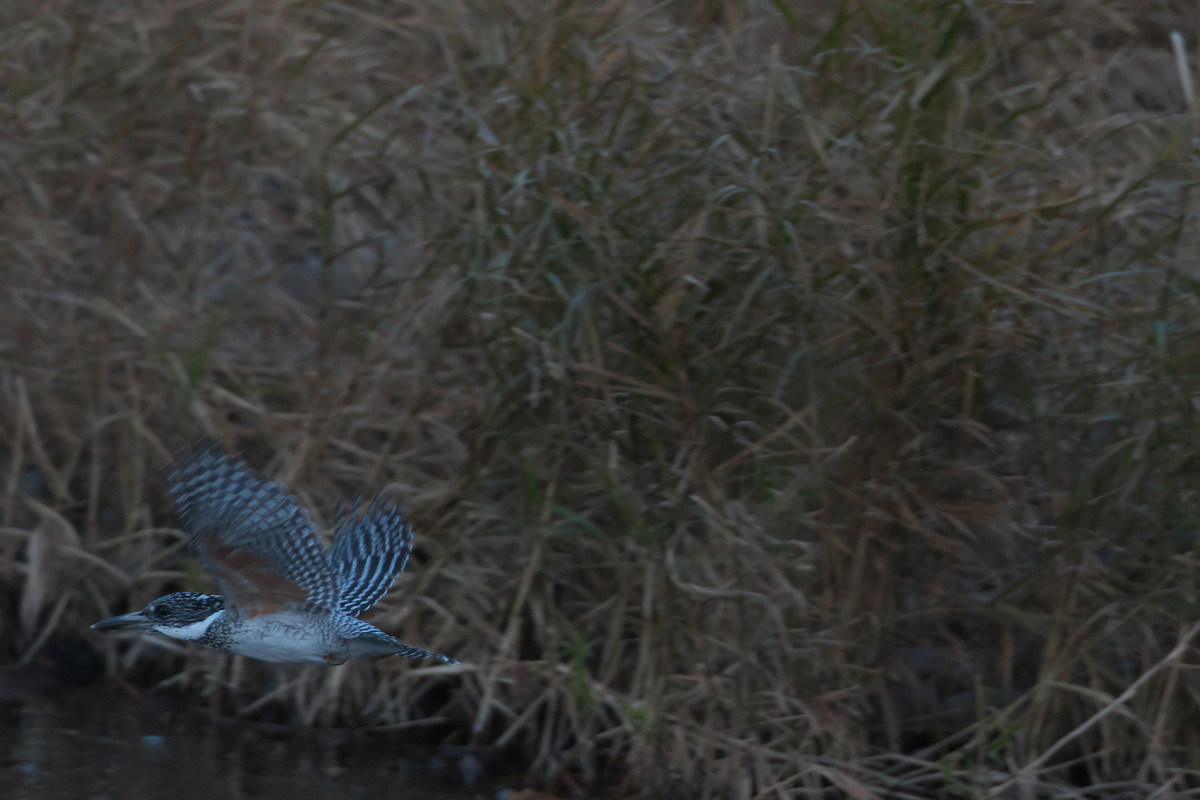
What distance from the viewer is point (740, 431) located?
3.28 meters

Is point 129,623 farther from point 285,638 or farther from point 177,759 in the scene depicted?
point 177,759

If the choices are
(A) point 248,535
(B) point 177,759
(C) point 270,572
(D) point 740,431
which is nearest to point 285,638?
(C) point 270,572

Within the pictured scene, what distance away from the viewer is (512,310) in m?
3.39

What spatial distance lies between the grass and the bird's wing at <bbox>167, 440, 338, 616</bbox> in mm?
783

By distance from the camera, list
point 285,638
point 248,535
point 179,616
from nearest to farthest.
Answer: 1. point 248,535
2. point 285,638
3. point 179,616

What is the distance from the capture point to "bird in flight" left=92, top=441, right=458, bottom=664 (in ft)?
7.84

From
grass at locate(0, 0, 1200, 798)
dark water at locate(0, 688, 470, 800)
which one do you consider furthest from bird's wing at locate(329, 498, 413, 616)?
dark water at locate(0, 688, 470, 800)

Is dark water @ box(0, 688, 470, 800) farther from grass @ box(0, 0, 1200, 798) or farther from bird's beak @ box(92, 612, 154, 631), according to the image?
bird's beak @ box(92, 612, 154, 631)

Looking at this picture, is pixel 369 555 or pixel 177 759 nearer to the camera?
pixel 369 555

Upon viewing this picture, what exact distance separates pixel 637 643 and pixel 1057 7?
2348 mm

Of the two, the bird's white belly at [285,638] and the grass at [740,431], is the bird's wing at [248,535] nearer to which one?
the bird's white belly at [285,638]

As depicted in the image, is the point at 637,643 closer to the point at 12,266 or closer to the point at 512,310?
the point at 512,310

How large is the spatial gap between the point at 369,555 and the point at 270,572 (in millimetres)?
321

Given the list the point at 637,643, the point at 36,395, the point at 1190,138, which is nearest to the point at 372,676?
the point at 637,643
